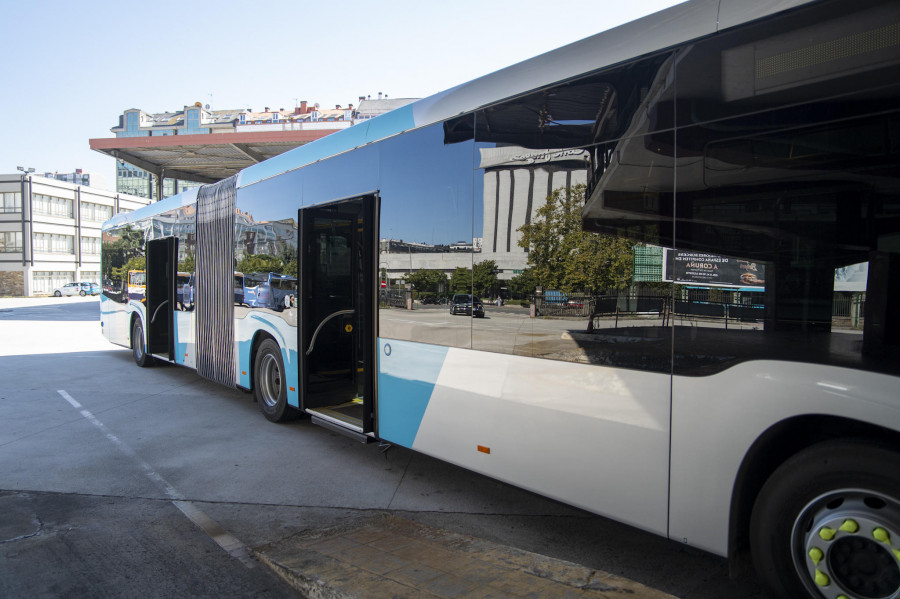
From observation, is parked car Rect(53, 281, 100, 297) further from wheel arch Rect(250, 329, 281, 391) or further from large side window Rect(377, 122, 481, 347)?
large side window Rect(377, 122, 481, 347)

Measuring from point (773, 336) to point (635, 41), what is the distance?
1.80 m

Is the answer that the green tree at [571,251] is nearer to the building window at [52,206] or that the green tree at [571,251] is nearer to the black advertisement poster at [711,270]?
the black advertisement poster at [711,270]

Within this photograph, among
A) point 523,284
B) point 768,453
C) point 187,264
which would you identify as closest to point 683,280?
point 768,453

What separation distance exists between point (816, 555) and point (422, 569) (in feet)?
6.88

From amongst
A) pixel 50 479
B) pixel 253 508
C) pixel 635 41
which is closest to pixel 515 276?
pixel 635 41

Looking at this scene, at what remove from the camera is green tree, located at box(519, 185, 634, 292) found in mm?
3369

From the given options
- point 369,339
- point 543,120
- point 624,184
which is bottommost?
point 369,339

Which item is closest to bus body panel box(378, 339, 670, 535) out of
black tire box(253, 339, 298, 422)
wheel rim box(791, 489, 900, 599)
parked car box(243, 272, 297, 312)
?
wheel rim box(791, 489, 900, 599)

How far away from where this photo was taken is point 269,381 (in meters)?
7.61

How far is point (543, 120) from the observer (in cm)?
380

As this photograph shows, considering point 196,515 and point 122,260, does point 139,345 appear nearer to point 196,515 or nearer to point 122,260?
point 122,260

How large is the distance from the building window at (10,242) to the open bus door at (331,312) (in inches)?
2785

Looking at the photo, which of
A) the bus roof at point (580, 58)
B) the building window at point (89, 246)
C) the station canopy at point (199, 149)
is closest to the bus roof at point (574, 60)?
the bus roof at point (580, 58)

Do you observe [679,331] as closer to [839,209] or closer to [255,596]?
[839,209]
